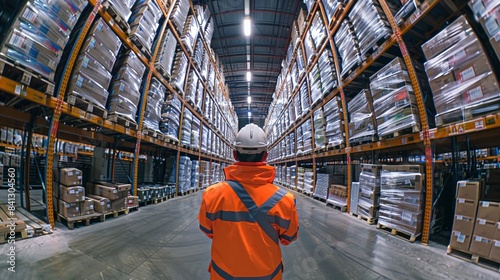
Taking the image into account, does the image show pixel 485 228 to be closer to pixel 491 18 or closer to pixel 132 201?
pixel 491 18

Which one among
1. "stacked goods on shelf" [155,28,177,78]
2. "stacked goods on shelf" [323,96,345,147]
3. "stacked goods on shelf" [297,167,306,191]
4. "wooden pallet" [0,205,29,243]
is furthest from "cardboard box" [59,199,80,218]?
"stacked goods on shelf" [297,167,306,191]

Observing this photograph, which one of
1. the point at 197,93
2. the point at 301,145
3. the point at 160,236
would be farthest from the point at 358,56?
the point at 197,93

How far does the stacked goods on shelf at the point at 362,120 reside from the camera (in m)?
3.76

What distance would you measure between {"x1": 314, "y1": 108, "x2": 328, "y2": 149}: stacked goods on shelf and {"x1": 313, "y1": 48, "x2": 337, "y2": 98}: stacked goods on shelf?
0.71 m

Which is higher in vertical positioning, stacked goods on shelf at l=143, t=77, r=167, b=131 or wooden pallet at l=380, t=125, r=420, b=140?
stacked goods on shelf at l=143, t=77, r=167, b=131

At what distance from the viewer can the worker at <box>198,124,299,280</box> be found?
3.20 ft

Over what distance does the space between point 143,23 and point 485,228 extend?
21.0 feet

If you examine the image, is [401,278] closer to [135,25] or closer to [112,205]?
[112,205]

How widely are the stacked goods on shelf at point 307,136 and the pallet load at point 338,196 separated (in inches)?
65.5

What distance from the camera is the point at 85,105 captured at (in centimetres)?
313

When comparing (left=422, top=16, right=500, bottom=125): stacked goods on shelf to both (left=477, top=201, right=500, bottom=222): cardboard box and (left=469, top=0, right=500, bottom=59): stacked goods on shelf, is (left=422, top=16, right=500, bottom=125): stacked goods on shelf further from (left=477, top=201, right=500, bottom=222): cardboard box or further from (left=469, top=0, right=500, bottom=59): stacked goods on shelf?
(left=477, top=201, right=500, bottom=222): cardboard box

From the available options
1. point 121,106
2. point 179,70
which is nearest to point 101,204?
point 121,106

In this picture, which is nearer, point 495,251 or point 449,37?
point 495,251

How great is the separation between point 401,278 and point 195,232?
257cm
